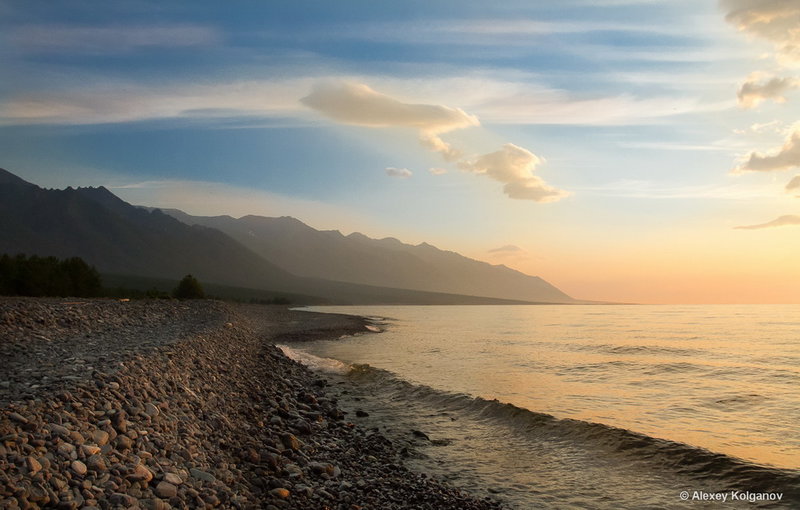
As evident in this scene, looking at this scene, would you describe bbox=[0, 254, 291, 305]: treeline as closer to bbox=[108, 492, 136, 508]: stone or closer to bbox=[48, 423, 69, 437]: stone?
bbox=[48, 423, 69, 437]: stone

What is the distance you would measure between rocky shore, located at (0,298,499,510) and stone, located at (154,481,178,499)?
21mm

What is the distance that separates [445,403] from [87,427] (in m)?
18.2

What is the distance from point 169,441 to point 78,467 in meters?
2.78

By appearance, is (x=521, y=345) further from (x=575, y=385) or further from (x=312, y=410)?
(x=312, y=410)

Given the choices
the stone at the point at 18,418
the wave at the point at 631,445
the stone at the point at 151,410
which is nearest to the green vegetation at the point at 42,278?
the wave at the point at 631,445

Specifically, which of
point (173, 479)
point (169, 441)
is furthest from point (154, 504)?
point (169, 441)

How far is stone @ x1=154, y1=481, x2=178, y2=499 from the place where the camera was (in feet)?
28.7

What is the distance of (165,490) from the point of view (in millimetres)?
8852

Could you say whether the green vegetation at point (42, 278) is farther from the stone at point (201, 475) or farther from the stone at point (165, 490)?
the stone at point (165, 490)

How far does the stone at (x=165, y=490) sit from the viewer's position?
8.76 m

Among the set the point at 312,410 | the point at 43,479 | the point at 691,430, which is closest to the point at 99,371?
the point at 43,479

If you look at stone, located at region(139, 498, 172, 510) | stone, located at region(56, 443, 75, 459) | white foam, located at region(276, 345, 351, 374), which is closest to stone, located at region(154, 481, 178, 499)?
stone, located at region(139, 498, 172, 510)

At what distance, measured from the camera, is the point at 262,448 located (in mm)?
13406

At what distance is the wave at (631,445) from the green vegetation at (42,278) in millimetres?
74310
